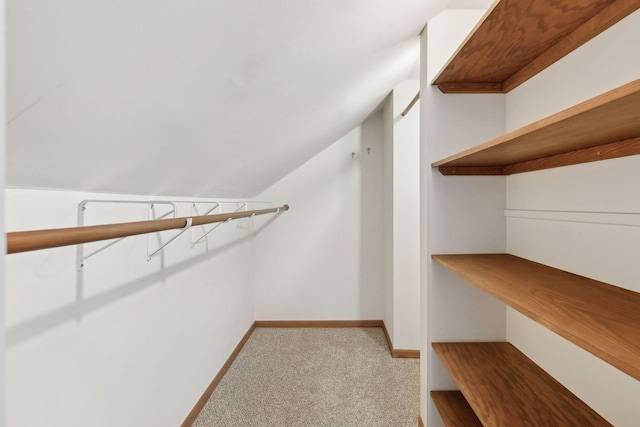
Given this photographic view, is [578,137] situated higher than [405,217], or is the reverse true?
[578,137]

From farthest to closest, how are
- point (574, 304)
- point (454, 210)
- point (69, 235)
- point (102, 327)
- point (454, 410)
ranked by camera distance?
point (454, 210)
point (454, 410)
point (102, 327)
point (574, 304)
point (69, 235)

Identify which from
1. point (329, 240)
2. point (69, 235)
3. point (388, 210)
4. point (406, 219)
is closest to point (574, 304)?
point (69, 235)

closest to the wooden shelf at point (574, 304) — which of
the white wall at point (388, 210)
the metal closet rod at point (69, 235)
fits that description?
the metal closet rod at point (69, 235)

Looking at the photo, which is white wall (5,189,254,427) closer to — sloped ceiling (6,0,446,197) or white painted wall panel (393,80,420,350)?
sloped ceiling (6,0,446,197)

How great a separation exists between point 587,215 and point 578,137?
0.28 meters

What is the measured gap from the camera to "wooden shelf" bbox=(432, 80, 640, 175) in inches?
18.8

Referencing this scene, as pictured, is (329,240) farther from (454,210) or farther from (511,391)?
(511,391)

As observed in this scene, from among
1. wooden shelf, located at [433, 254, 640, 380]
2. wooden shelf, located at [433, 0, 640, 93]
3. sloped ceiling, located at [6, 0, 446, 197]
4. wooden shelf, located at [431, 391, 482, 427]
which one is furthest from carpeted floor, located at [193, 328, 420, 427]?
wooden shelf, located at [433, 0, 640, 93]

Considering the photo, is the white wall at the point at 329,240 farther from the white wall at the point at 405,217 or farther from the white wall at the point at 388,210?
the white wall at the point at 405,217

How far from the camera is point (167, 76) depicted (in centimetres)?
67

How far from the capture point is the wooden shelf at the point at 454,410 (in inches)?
43.9

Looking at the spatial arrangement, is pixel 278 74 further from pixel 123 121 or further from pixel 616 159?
pixel 616 159

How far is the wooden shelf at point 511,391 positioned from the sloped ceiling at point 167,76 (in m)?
1.21

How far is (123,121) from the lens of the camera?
71 cm
